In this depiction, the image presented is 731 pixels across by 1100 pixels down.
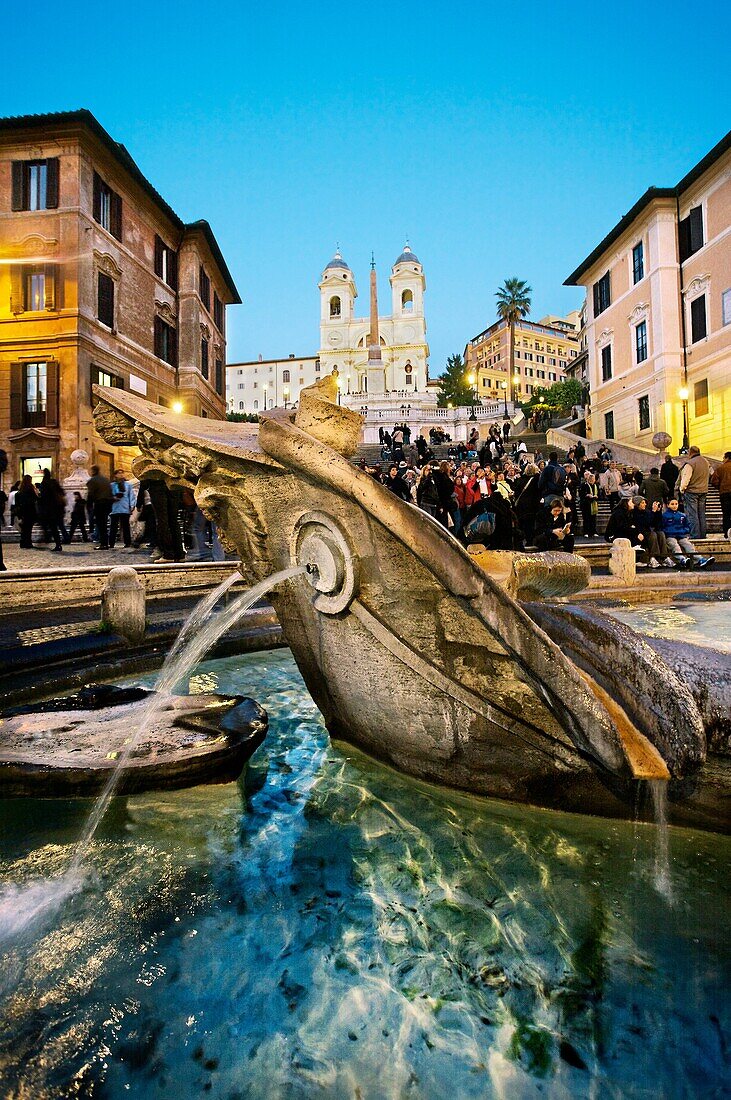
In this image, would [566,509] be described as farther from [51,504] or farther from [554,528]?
[51,504]

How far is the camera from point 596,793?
7.74 ft

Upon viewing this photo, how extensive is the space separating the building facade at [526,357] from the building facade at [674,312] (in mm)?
63595

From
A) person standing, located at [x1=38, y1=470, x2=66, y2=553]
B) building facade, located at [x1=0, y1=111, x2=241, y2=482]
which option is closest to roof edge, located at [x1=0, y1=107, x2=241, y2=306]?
building facade, located at [x1=0, y1=111, x2=241, y2=482]

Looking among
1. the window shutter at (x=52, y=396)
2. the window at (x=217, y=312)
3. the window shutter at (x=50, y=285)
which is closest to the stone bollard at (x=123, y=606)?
the window shutter at (x=52, y=396)

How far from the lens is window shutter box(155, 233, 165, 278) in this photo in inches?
1124

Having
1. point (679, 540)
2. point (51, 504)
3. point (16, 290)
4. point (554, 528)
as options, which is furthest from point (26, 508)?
point (16, 290)

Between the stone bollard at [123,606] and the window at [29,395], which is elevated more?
the window at [29,395]

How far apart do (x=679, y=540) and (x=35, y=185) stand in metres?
26.1

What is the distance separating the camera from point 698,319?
27.0 m

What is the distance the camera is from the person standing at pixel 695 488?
40.6 ft

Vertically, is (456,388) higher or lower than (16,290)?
higher

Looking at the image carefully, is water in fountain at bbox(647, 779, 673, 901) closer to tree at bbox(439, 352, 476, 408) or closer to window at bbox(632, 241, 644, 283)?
window at bbox(632, 241, 644, 283)

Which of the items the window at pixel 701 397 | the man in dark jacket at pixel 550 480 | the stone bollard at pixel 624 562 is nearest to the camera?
the stone bollard at pixel 624 562

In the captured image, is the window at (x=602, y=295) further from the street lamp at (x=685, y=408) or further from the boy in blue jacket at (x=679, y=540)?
the boy in blue jacket at (x=679, y=540)
